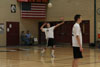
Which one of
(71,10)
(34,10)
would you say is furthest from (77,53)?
(34,10)

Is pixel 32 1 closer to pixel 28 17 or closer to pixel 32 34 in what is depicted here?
pixel 28 17

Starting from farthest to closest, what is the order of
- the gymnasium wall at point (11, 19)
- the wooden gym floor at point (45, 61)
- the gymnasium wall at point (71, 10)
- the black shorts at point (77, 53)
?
the gymnasium wall at point (11, 19) → the gymnasium wall at point (71, 10) → the wooden gym floor at point (45, 61) → the black shorts at point (77, 53)

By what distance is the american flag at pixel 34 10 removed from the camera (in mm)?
33219

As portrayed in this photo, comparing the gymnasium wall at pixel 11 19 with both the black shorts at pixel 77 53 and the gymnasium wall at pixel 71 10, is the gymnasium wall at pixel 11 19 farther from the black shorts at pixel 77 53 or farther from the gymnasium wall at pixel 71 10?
the black shorts at pixel 77 53

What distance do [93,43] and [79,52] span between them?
1951 cm

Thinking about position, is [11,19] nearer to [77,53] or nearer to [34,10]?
[34,10]

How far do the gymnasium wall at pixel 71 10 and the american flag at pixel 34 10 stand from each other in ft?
2.57

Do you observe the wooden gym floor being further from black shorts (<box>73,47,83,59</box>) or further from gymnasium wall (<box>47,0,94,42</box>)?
gymnasium wall (<box>47,0,94,42</box>)

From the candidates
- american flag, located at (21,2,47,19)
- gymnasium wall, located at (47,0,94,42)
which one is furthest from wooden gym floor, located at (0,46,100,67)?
american flag, located at (21,2,47,19)

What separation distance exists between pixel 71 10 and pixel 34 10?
4.40 meters

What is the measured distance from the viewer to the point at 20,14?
33219 millimetres

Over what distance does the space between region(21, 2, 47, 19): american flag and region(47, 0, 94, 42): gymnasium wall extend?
0.78 meters

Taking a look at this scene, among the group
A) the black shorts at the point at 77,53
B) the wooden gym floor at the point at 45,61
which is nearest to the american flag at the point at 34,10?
the wooden gym floor at the point at 45,61

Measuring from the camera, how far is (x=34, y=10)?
33.6 metres
